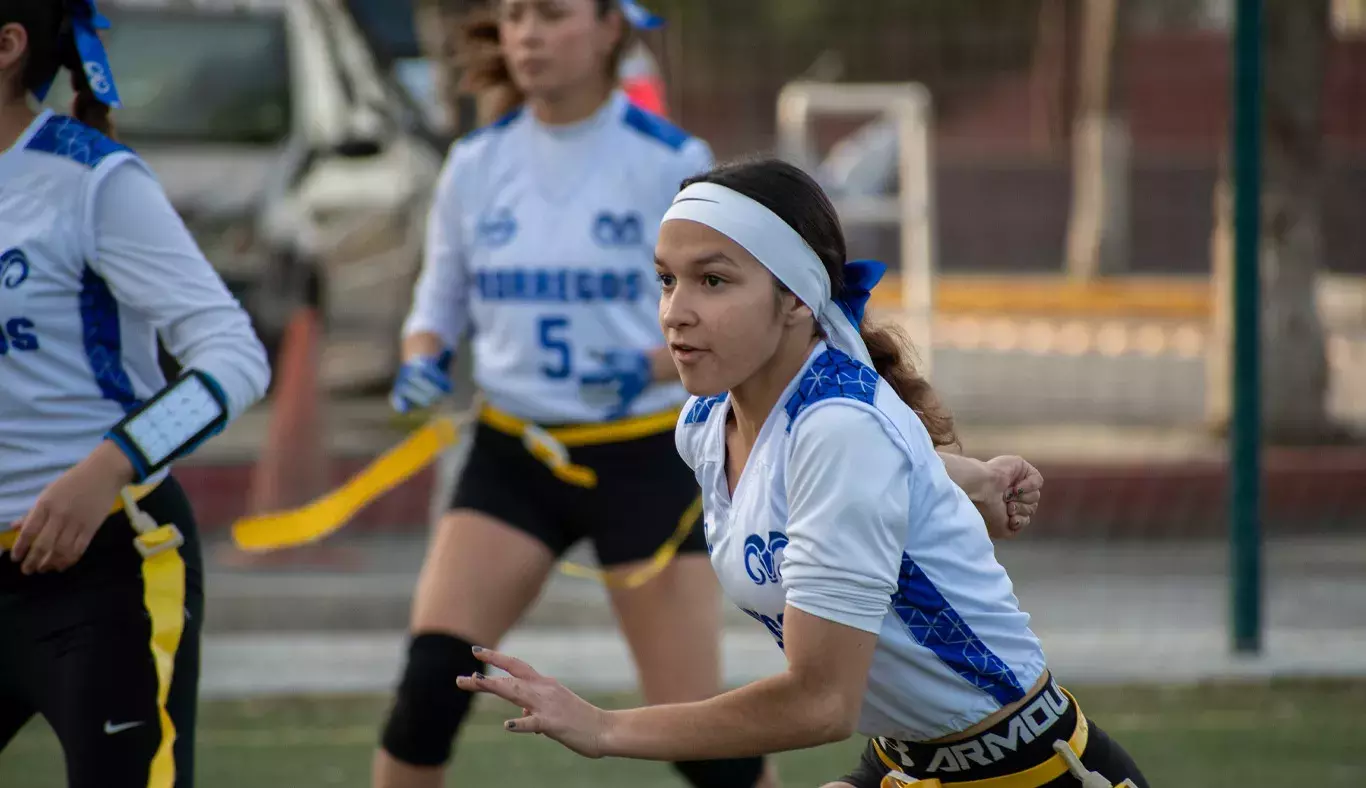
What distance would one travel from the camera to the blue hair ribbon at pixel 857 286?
3.26 m

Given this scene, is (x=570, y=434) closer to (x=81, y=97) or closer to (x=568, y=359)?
(x=568, y=359)

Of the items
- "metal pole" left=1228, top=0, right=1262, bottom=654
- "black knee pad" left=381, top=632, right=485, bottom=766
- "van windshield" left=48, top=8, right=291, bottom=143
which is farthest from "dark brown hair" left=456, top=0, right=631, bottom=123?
"van windshield" left=48, top=8, right=291, bottom=143

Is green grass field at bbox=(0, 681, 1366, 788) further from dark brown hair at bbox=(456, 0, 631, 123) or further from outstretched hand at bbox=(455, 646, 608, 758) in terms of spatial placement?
outstretched hand at bbox=(455, 646, 608, 758)

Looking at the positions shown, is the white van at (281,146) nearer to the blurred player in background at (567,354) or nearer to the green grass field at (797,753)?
the green grass field at (797,753)

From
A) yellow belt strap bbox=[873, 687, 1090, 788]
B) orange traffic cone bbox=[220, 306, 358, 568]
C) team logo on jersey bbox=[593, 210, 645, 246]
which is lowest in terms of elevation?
orange traffic cone bbox=[220, 306, 358, 568]

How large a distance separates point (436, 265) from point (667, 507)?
83 cm

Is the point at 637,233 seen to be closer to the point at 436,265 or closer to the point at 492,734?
the point at 436,265

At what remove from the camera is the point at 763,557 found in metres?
3.11

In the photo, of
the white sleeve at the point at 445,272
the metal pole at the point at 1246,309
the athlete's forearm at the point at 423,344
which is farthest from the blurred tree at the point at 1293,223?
the athlete's forearm at the point at 423,344

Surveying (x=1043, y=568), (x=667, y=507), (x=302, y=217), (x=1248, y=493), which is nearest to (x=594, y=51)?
(x=667, y=507)

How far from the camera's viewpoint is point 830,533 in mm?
2908

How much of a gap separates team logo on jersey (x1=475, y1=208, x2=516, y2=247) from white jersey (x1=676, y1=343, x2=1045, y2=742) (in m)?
1.83

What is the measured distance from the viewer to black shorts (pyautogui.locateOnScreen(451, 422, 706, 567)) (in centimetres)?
487

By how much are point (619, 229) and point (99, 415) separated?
168cm
